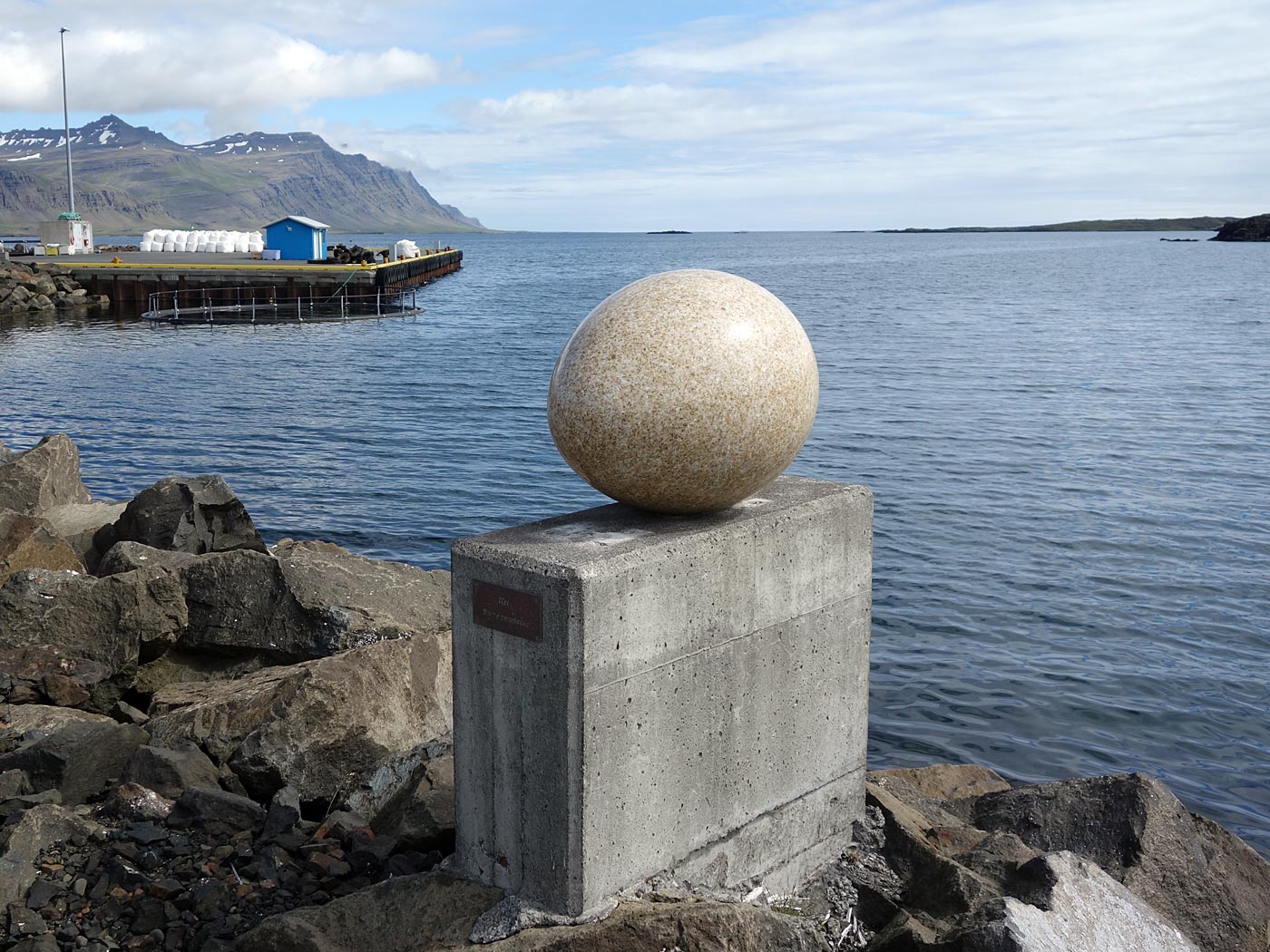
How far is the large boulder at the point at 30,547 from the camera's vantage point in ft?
31.6

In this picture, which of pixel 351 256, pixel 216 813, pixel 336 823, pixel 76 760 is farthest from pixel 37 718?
pixel 351 256

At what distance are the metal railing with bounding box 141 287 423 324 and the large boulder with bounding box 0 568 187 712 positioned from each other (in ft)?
153

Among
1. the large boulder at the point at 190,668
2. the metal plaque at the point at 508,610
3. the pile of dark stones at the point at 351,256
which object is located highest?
the pile of dark stones at the point at 351,256

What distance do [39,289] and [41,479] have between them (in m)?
49.1

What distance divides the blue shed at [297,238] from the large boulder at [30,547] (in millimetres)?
59521

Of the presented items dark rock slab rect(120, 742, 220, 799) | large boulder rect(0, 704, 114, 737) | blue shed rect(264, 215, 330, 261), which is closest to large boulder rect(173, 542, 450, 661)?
large boulder rect(0, 704, 114, 737)

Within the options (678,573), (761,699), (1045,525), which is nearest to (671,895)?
(761,699)

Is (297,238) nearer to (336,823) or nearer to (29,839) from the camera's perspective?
(336,823)

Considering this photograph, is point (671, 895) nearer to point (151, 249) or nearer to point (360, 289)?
point (360, 289)

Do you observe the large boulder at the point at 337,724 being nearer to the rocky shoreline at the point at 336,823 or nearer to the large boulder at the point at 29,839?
the rocky shoreline at the point at 336,823

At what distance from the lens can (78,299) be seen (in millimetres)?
58125

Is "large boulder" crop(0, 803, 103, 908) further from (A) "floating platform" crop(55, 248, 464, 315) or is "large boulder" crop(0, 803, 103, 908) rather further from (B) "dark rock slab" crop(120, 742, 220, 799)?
(A) "floating platform" crop(55, 248, 464, 315)

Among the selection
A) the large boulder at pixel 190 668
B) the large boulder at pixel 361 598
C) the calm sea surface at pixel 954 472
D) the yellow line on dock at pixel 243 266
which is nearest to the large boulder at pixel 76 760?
the large boulder at pixel 190 668

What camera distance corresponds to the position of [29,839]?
5.71 m
